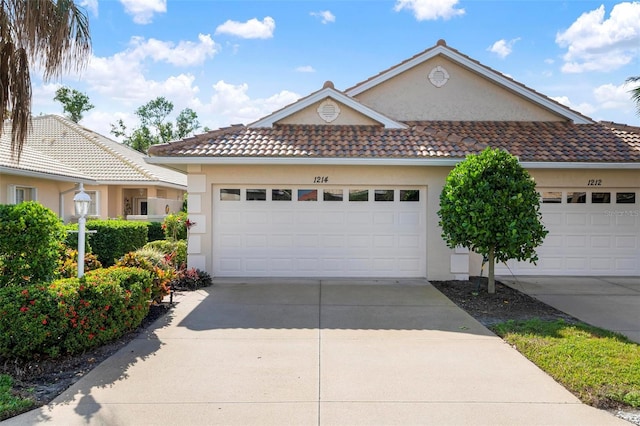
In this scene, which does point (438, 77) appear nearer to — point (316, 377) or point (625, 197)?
point (625, 197)

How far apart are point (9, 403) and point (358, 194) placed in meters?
8.33

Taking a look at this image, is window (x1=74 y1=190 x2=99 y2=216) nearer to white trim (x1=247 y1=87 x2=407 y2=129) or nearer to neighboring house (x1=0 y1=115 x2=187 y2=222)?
neighboring house (x1=0 y1=115 x2=187 y2=222)

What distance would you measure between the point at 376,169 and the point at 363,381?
680 centimetres

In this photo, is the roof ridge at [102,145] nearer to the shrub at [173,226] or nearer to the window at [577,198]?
the shrub at [173,226]

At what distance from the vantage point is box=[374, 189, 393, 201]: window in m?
11.1

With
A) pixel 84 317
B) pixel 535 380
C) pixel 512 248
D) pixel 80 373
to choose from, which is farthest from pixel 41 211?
pixel 512 248

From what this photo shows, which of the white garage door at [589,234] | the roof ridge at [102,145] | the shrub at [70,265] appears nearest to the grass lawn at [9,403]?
the shrub at [70,265]

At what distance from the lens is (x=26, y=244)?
243 inches

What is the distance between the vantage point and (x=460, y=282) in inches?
420

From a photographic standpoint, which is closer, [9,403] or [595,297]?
[9,403]

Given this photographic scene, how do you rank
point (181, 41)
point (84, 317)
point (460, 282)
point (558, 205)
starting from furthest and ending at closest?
1. point (181, 41)
2. point (558, 205)
3. point (460, 282)
4. point (84, 317)

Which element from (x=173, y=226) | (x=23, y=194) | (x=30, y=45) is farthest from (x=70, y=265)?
(x=23, y=194)

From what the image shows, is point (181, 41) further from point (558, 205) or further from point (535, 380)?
point (535, 380)

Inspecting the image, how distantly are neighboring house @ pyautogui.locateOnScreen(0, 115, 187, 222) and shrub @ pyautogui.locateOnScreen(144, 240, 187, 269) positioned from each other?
4.12 metres
